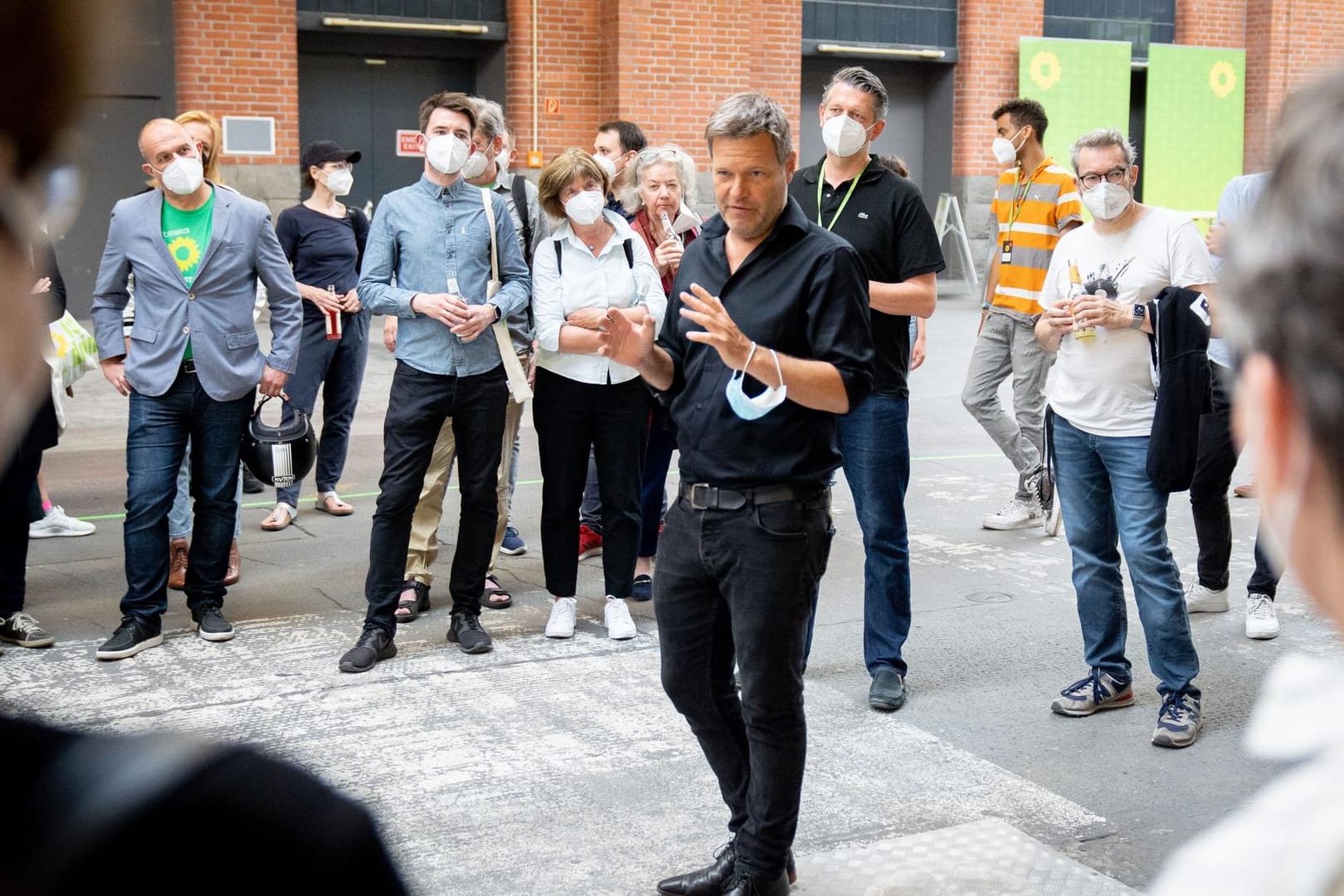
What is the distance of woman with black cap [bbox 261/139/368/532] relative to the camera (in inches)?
325

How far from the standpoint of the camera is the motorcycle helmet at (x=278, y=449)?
6738 mm

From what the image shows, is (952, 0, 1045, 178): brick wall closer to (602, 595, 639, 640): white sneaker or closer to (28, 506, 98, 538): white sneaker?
(28, 506, 98, 538): white sneaker

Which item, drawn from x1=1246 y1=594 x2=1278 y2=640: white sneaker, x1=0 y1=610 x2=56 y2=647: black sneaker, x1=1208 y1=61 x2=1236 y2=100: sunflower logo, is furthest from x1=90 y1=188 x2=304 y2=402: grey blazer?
x1=1208 y1=61 x2=1236 y2=100: sunflower logo

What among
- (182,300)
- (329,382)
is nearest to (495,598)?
(182,300)

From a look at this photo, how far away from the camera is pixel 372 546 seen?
5980mm

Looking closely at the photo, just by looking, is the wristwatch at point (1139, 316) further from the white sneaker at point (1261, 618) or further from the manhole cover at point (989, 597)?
the manhole cover at point (989, 597)

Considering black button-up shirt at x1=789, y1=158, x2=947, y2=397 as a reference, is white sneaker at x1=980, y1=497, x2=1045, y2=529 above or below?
below

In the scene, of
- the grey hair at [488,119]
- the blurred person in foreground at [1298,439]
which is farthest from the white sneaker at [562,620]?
the blurred person in foreground at [1298,439]

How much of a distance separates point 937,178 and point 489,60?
680cm

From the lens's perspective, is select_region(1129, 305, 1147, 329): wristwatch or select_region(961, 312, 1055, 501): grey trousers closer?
select_region(1129, 305, 1147, 329): wristwatch

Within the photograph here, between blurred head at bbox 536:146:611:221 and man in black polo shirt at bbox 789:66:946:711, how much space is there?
103 cm

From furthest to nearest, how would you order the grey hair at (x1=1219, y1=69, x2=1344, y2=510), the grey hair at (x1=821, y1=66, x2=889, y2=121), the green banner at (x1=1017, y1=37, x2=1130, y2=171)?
the green banner at (x1=1017, y1=37, x2=1130, y2=171) < the grey hair at (x1=821, y1=66, x2=889, y2=121) < the grey hair at (x1=1219, y1=69, x2=1344, y2=510)

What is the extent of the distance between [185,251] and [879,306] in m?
2.91

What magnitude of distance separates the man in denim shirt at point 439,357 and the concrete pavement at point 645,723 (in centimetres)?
31
